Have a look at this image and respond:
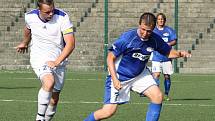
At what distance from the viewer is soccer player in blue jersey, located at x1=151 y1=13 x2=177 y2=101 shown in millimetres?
18781

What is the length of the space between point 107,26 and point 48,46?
2152 cm

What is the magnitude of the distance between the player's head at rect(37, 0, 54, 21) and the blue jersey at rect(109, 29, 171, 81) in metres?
1.12

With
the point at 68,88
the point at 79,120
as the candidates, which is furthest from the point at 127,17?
the point at 79,120

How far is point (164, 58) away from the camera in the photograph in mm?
19500

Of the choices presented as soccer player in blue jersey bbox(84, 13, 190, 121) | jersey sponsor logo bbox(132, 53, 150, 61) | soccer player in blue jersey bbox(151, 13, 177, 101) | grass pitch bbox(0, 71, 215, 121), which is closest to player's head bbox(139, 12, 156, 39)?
soccer player in blue jersey bbox(84, 13, 190, 121)

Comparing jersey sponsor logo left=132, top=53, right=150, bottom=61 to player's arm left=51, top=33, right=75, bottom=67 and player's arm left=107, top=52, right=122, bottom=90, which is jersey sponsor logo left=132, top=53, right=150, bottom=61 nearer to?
player's arm left=107, top=52, right=122, bottom=90

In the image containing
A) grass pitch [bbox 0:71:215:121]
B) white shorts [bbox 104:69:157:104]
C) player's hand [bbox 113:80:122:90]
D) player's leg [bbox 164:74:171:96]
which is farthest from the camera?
player's leg [bbox 164:74:171:96]

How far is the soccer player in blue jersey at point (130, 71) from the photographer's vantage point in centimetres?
1114

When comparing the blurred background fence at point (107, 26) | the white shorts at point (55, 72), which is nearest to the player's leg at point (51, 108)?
the white shorts at point (55, 72)

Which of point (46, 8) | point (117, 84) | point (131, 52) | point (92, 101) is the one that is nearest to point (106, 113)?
point (117, 84)

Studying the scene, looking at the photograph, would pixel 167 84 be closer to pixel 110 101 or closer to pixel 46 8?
pixel 46 8

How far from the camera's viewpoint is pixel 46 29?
39.3ft

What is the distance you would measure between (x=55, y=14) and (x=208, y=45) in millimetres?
21342

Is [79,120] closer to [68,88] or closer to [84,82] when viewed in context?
[68,88]
